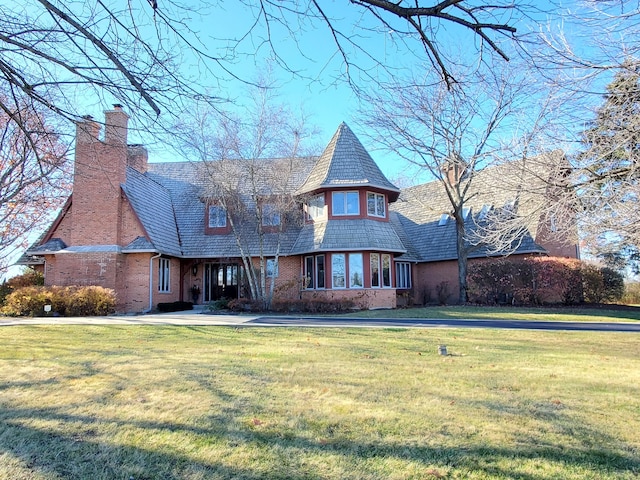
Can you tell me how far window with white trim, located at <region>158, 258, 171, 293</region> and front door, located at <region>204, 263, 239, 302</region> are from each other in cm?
261

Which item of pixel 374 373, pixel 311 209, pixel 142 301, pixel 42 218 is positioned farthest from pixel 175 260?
pixel 374 373

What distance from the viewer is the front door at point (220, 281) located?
80.0 ft

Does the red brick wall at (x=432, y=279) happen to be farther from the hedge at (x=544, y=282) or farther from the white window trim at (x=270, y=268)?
the white window trim at (x=270, y=268)

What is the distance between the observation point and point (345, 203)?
21812 millimetres

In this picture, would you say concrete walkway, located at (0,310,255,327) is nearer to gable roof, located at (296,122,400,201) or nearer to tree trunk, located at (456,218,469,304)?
gable roof, located at (296,122,400,201)

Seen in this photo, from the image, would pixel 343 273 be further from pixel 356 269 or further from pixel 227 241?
pixel 227 241

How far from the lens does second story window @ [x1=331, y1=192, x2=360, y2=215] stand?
71.4 ft

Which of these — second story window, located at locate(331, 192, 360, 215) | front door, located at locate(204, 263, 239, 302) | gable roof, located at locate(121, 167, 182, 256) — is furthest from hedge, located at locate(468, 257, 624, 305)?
gable roof, located at locate(121, 167, 182, 256)

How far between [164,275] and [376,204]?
10.8m

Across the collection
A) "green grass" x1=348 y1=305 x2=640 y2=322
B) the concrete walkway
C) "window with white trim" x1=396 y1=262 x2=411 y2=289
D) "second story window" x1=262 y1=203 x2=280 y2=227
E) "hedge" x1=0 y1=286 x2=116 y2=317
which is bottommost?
"green grass" x1=348 y1=305 x2=640 y2=322

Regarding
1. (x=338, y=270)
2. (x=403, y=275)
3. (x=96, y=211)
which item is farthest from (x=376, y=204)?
(x=96, y=211)

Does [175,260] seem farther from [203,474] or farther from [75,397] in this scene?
[203,474]

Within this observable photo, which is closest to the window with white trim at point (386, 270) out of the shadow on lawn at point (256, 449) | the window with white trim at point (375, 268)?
the window with white trim at point (375, 268)

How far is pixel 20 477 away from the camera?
3242mm
